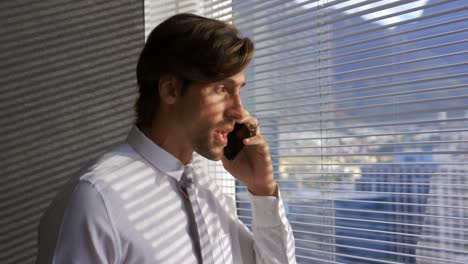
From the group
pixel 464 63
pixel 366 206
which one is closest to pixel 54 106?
pixel 366 206

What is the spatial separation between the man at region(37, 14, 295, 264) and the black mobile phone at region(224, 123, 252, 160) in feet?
0.11

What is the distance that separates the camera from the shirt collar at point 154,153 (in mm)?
1270

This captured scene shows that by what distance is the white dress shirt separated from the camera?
3.45ft

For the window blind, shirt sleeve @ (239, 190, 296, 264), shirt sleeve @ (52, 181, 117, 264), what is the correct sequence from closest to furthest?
shirt sleeve @ (52, 181, 117, 264)
the window blind
shirt sleeve @ (239, 190, 296, 264)

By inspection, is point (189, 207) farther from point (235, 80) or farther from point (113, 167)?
point (235, 80)

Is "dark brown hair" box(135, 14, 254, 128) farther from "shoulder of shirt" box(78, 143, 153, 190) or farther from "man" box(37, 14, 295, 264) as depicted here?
"shoulder of shirt" box(78, 143, 153, 190)

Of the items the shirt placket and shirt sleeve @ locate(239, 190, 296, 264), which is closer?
the shirt placket

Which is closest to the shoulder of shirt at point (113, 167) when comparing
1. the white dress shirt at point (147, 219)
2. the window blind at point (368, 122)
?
the white dress shirt at point (147, 219)

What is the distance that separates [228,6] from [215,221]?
Answer: 930 mm

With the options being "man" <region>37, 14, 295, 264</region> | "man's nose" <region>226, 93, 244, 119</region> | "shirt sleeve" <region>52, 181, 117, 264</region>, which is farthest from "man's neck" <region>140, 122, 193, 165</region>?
"shirt sleeve" <region>52, 181, 117, 264</region>

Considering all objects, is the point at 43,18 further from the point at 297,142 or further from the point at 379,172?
the point at 379,172

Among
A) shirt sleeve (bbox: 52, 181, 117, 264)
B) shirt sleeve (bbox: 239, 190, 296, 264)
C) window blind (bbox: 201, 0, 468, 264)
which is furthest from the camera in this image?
shirt sleeve (bbox: 239, 190, 296, 264)

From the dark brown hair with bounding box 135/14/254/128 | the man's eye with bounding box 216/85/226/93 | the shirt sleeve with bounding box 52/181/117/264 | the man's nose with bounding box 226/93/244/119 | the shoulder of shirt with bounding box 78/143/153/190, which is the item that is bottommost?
the shirt sleeve with bounding box 52/181/117/264

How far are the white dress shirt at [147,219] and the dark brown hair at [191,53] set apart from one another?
15 centimetres
